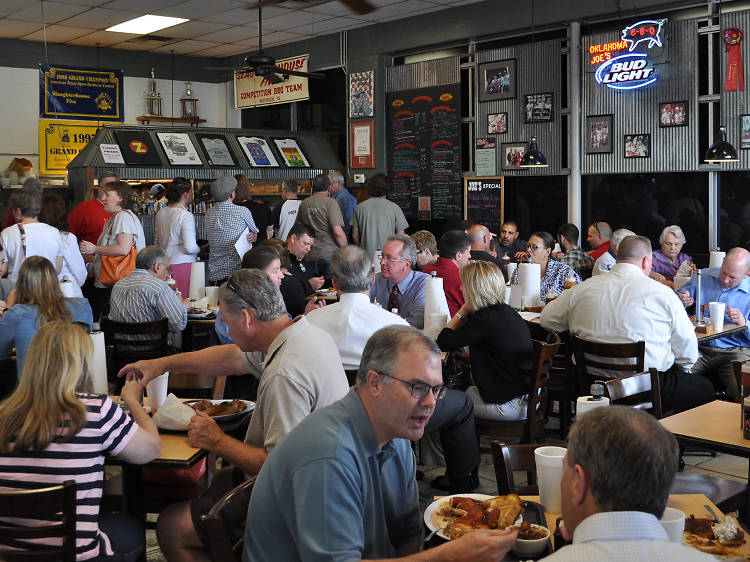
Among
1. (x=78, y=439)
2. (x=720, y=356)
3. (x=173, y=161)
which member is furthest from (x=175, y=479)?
(x=173, y=161)

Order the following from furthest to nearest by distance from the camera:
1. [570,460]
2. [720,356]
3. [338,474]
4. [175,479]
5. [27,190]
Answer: [27,190] → [720,356] → [175,479] → [338,474] → [570,460]

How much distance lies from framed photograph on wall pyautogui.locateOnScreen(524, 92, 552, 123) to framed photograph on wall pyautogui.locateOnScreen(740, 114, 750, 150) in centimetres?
232

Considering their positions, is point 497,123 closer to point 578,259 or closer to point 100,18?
point 578,259

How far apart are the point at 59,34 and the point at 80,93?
3.79 ft

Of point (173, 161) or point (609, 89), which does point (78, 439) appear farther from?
point (173, 161)

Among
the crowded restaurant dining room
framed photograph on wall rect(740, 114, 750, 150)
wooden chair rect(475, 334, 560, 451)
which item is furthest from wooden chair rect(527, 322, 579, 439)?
framed photograph on wall rect(740, 114, 750, 150)

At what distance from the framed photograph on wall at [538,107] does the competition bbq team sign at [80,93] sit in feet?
24.1

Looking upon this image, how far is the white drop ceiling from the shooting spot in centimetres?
1082

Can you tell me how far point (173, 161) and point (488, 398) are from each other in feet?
27.1

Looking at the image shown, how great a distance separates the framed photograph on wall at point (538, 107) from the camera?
33.5 feet

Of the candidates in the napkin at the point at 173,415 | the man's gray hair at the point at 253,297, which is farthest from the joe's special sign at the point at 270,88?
the man's gray hair at the point at 253,297

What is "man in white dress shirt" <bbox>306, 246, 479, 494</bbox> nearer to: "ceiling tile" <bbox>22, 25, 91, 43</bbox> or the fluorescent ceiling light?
the fluorescent ceiling light

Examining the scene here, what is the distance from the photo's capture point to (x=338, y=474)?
2.00 m

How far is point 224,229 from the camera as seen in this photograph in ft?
27.6
